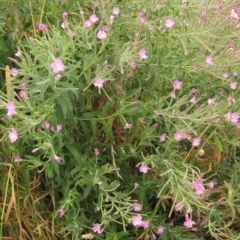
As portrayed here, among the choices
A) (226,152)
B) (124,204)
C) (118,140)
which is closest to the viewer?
(124,204)

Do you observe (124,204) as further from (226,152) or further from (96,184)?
(226,152)

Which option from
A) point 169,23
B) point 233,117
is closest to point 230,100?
point 233,117

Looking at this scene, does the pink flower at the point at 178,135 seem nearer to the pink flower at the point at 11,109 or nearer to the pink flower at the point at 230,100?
the pink flower at the point at 230,100

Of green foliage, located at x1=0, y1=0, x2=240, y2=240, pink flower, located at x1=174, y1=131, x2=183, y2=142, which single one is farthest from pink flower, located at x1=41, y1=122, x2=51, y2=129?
pink flower, located at x1=174, y1=131, x2=183, y2=142

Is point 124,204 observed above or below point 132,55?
below

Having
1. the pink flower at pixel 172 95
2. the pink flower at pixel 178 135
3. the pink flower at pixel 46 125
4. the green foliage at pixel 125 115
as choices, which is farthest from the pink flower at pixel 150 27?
the pink flower at pixel 46 125

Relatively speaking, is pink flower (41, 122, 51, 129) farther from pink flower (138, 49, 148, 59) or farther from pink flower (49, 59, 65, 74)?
pink flower (138, 49, 148, 59)

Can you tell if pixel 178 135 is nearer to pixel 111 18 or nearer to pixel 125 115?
pixel 125 115

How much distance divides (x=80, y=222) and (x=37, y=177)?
0.24 m

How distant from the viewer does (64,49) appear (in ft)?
4.74

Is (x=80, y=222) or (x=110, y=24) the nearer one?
(x=110, y=24)

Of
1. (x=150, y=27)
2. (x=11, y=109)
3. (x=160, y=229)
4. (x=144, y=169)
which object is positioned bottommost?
(x=160, y=229)

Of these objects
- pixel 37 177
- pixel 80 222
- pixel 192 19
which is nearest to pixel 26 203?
pixel 37 177

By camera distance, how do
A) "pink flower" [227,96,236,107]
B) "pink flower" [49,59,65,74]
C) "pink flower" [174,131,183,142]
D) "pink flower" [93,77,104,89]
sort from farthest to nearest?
"pink flower" [227,96,236,107] → "pink flower" [174,131,183,142] → "pink flower" [93,77,104,89] → "pink flower" [49,59,65,74]
